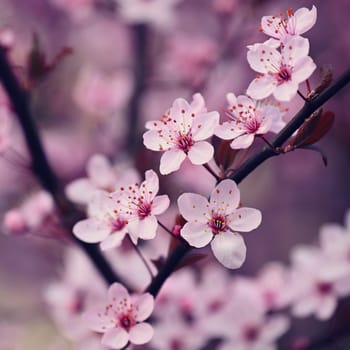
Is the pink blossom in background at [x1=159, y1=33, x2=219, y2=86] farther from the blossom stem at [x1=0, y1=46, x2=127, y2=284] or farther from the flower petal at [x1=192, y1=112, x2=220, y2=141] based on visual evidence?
the flower petal at [x1=192, y1=112, x2=220, y2=141]

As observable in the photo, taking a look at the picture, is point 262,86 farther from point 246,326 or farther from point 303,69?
point 246,326

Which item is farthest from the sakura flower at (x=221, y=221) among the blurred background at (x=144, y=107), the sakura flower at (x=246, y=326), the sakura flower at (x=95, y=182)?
the sakura flower at (x=246, y=326)

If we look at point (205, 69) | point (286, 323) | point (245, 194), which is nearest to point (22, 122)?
point (286, 323)

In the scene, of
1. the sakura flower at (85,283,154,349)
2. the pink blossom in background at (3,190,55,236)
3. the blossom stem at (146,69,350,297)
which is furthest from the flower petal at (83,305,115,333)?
the pink blossom in background at (3,190,55,236)

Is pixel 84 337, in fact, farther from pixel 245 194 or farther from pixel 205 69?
pixel 245 194

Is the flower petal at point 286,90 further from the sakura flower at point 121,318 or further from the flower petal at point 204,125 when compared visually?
the sakura flower at point 121,318

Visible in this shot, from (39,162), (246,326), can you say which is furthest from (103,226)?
(246,326)
